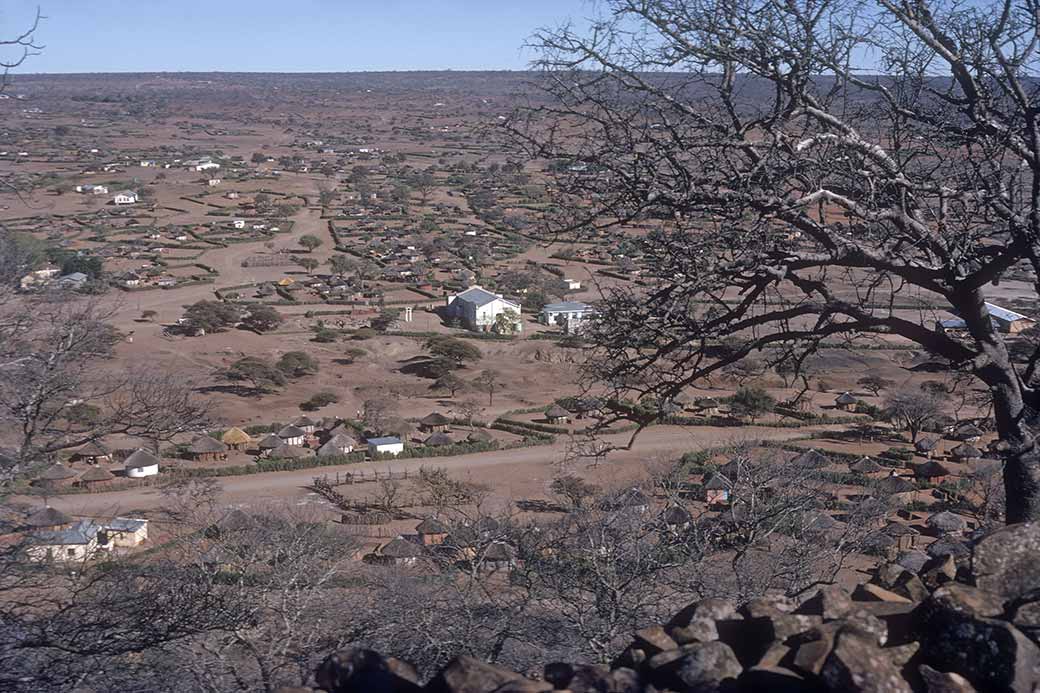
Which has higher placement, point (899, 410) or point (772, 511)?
point (772, 511)

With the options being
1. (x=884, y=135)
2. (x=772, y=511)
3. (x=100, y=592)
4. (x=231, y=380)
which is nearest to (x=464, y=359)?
(x=231, y=380)

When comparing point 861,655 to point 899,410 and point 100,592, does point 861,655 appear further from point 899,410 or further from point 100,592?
point 899,410

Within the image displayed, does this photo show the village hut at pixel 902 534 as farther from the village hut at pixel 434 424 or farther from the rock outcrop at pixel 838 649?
the village hut at pixel 434 424

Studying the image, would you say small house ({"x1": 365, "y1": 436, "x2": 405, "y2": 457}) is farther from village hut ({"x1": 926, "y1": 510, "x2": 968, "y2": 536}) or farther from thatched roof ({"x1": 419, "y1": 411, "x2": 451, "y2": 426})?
village hut ({"x1": 926, "y1": 510, "x2": 968, "y2": 536})

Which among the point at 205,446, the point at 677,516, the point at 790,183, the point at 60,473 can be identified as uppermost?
the point at 790,183

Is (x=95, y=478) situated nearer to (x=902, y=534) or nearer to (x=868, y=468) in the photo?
(x=902, y=534)

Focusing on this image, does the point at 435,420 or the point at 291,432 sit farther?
the point at 435,420

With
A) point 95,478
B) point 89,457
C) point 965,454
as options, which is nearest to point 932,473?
point 965,454
